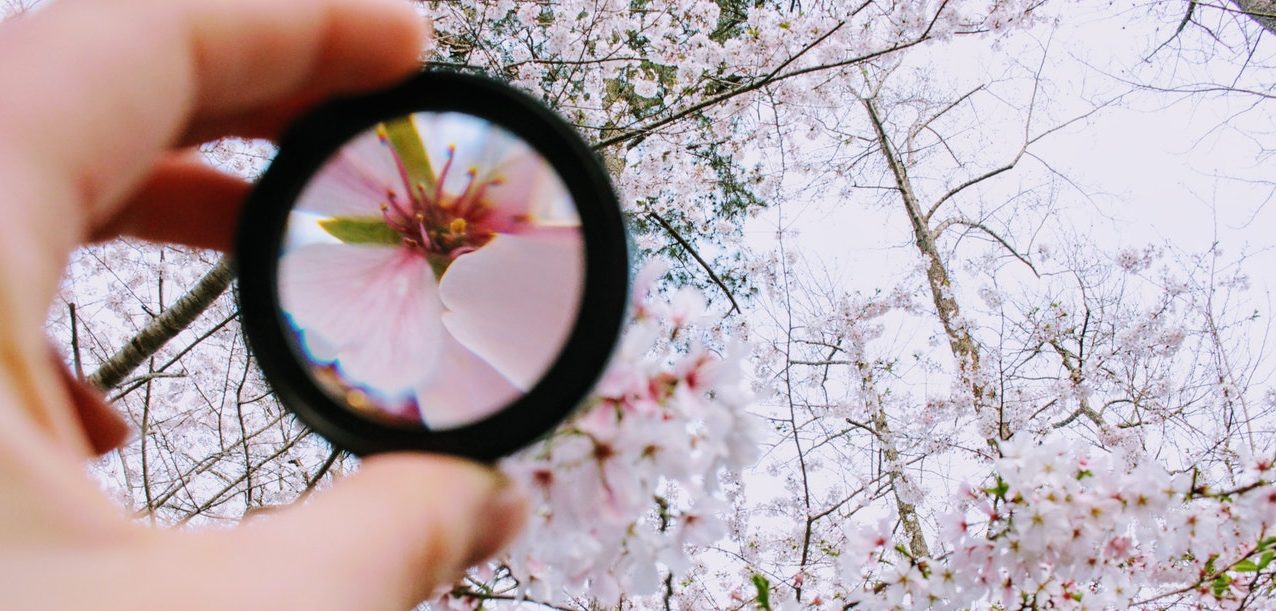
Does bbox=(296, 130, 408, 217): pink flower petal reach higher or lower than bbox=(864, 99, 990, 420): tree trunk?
lower

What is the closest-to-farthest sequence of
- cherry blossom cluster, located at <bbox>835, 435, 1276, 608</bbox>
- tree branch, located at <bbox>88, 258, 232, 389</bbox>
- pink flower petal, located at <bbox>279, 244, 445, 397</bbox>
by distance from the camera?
pink flower petal, located at <bbox>279, 244, 445, 397</bbox> → cherry blossom cluster, located at <bbox>835, 435, 1276, 608</bbox> → tree branch, located at <bbox>88, 258, 232, 389</bbox>

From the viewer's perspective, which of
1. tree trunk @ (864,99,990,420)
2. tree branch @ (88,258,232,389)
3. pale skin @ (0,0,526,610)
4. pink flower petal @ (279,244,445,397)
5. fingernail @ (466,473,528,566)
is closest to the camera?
pale skin @ (0,0,526,610)

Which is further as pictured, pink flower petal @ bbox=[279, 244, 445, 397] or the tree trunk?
the tree trunk

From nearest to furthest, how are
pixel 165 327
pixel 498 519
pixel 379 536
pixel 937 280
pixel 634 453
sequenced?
pixel 379 536 < pixel 498 519 < pixel 634 453 < pixel 165 327 < pixel 937 280

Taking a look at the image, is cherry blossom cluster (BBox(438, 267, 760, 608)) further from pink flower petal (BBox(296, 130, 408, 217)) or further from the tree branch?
the tree branch

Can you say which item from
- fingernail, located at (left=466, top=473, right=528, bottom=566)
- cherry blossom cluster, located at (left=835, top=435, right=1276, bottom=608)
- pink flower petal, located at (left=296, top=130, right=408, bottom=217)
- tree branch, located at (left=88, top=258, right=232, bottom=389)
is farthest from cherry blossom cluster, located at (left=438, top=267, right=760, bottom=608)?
tree branch, located at (left=88, top=258, right=232, bottom=389)

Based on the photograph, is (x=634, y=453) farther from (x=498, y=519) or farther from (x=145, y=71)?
(x=145, y=71)

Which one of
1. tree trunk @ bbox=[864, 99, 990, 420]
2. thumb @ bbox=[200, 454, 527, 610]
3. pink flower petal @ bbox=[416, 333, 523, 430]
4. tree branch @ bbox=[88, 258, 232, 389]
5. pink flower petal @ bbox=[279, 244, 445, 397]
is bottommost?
thumb @ bbox=[200, 454, 527, 610]

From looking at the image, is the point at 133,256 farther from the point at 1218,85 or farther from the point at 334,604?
the point at 1218,85

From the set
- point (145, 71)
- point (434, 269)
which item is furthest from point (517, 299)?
point (145, 71)
